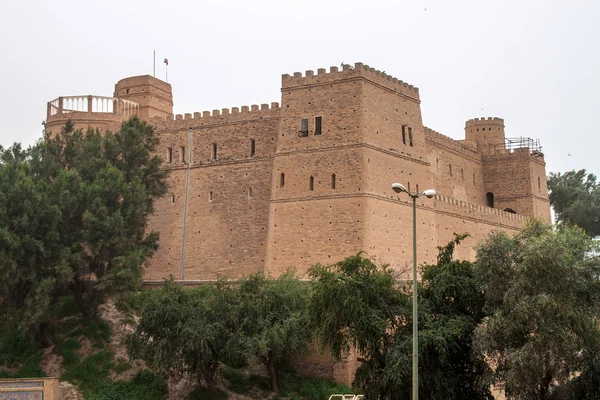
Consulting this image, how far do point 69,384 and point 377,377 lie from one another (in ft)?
41.5

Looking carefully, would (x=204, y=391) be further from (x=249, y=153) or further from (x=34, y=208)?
(x=249, y=153)

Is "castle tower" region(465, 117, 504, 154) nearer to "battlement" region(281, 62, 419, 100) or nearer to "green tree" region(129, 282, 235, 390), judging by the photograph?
A: "battlement" region(281, 62, 419, 100)

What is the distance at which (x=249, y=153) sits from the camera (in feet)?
133

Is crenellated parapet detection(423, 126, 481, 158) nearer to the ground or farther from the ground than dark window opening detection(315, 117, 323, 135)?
farther from the ground

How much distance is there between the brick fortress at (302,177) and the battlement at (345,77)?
2.2 inches

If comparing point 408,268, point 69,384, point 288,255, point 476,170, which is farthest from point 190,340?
point 476,170

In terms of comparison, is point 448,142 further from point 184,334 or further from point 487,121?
point 184,334

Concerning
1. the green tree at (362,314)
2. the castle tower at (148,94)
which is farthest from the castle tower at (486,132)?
the green tree at (362,314)

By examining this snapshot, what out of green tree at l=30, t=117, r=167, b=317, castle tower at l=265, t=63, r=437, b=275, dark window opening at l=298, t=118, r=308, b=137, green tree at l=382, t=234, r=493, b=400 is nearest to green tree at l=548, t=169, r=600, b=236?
castle tower at l=265, t=63, r=437, b=275

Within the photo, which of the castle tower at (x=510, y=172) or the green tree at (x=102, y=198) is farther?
the castle tower at (x=510, y=172)

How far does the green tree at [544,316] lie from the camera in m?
22.6

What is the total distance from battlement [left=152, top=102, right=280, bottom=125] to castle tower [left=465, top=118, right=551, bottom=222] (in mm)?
15524

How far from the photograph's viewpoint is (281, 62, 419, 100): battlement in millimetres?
37219

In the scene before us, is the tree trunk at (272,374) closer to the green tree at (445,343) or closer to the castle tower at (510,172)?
the green tree at (445,343)
